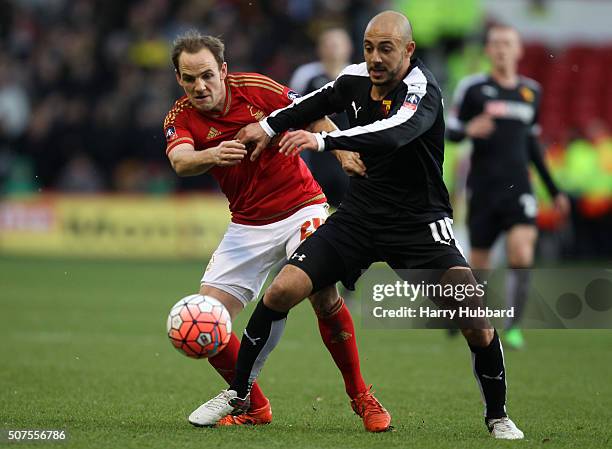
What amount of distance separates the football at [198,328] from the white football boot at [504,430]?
56.5 inches

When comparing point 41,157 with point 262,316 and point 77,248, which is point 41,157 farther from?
point 262,316

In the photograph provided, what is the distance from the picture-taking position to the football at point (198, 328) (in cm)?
585

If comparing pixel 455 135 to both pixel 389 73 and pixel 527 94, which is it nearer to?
pixel 527 94

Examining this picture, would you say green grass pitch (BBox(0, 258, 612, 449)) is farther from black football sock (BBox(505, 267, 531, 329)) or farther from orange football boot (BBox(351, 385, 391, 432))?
black football sock (BBox(505, 267, 531, 329))

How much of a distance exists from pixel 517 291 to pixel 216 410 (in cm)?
459

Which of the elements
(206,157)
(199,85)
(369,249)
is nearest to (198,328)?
(206,157)

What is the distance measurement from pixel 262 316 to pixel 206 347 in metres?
0.39

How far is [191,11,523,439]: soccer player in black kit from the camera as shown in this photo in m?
5.81

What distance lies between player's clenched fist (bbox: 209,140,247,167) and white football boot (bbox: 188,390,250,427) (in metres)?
1.21

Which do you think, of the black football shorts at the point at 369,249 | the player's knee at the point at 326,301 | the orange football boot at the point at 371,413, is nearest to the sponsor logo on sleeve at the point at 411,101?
the black football shorts at the point at 369,249

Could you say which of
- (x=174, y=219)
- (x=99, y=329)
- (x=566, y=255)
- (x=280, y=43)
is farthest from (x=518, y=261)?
(x=280, y=43)

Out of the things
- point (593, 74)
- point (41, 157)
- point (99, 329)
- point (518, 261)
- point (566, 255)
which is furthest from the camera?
point (593, 74)

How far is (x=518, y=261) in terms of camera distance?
9.68 metres

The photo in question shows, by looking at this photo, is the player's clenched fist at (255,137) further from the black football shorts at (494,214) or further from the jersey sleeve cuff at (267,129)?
the black football shorts at (494,214)
